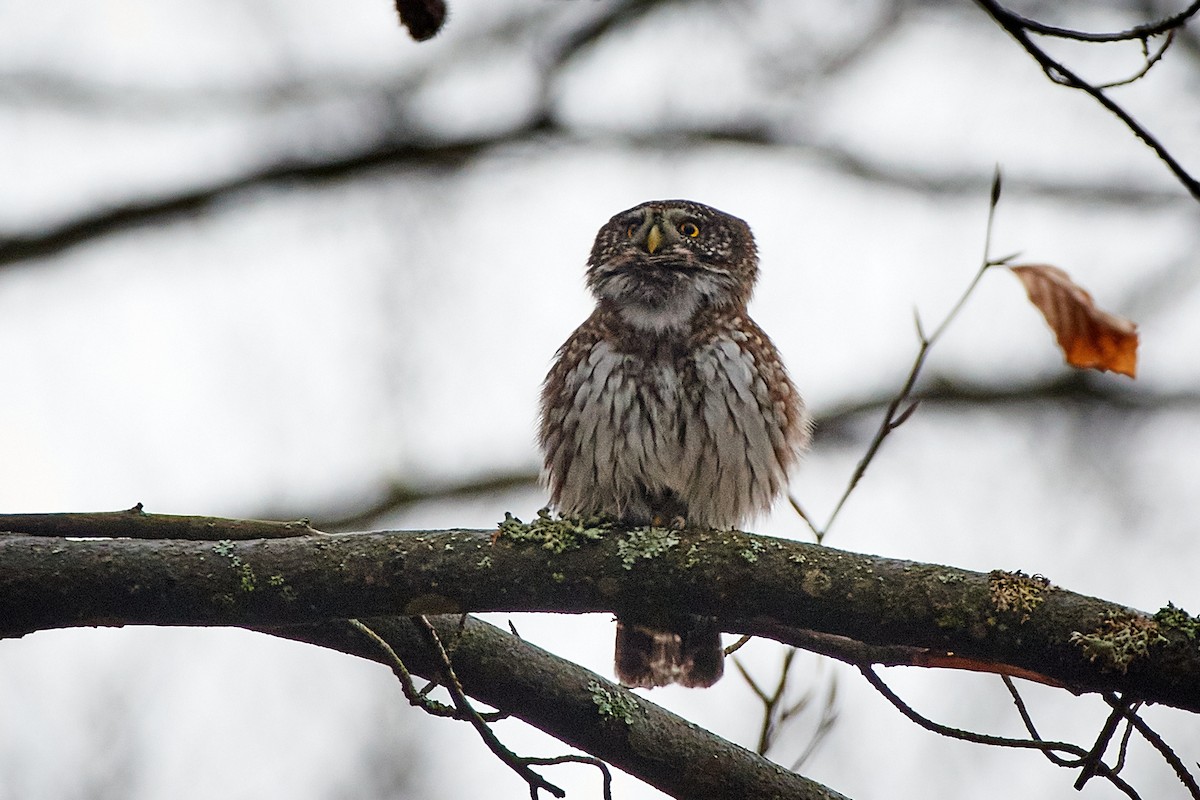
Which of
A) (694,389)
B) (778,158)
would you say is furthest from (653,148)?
(694,389)

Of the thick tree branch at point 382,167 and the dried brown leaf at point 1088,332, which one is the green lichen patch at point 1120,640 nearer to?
the dried brown leaf at point 1088,332

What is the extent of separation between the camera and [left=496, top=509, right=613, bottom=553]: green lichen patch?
3408mm

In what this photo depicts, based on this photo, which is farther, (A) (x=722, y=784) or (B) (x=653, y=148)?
(B) (x=653, y=148)

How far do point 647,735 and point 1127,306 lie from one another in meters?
7.94

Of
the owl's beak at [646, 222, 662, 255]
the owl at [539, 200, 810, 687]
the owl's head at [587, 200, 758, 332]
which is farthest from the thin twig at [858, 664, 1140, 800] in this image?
the owl's beak at [646, 222, 662, 255]

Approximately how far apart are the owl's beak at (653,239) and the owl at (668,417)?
0.9 inches

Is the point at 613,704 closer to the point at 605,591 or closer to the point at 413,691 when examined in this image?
the point at 605,591

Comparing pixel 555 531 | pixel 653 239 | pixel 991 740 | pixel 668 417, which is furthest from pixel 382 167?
pixel 991 740

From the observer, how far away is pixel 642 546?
3486mm

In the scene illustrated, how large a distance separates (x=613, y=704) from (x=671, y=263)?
2.44 metres

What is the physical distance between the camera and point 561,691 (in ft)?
11.3

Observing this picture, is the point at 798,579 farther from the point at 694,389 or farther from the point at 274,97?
the point at 274,97

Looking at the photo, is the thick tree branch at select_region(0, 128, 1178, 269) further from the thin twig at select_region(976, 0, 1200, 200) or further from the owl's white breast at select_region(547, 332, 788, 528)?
the thin twig at select_region(976, 0, 1200, 200)

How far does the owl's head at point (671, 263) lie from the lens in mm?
5145
